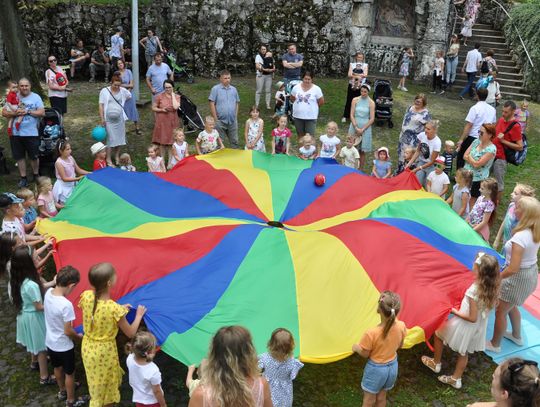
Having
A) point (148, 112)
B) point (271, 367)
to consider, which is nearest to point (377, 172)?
point (271, 367)

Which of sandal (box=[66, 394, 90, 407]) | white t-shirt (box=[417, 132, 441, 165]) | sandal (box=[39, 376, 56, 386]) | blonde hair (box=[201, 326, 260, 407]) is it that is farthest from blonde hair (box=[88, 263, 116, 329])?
white t-shirt (box=[417, 132, 441, 165])

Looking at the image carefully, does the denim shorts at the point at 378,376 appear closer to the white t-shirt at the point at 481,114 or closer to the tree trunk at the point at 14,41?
the white t-shirt at the point at 481,114

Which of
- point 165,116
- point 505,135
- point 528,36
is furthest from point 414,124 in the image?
point 528,36

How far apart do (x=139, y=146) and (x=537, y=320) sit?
693cm

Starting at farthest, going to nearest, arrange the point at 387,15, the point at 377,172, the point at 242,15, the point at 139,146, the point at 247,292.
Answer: the point at 387,15 < the point at 242,15 < the point at 139,146 < the point at 377,172 < the point at 247,292

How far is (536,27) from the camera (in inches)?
544

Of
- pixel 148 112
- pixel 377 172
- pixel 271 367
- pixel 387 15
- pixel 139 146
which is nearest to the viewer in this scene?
pixel 271 367

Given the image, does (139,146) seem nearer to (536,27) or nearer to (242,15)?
(242,15)

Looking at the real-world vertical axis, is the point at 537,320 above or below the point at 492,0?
below

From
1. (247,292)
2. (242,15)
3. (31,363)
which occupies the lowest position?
(31,363)

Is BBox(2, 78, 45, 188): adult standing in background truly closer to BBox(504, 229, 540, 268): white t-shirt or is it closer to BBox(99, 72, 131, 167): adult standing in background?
BBox(99, 72, 131, 167): adult standing in background

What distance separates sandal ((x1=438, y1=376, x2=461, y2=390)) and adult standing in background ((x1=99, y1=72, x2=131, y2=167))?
5458 millimetres

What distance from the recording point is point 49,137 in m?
7.88

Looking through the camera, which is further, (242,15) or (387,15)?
(387,15)
